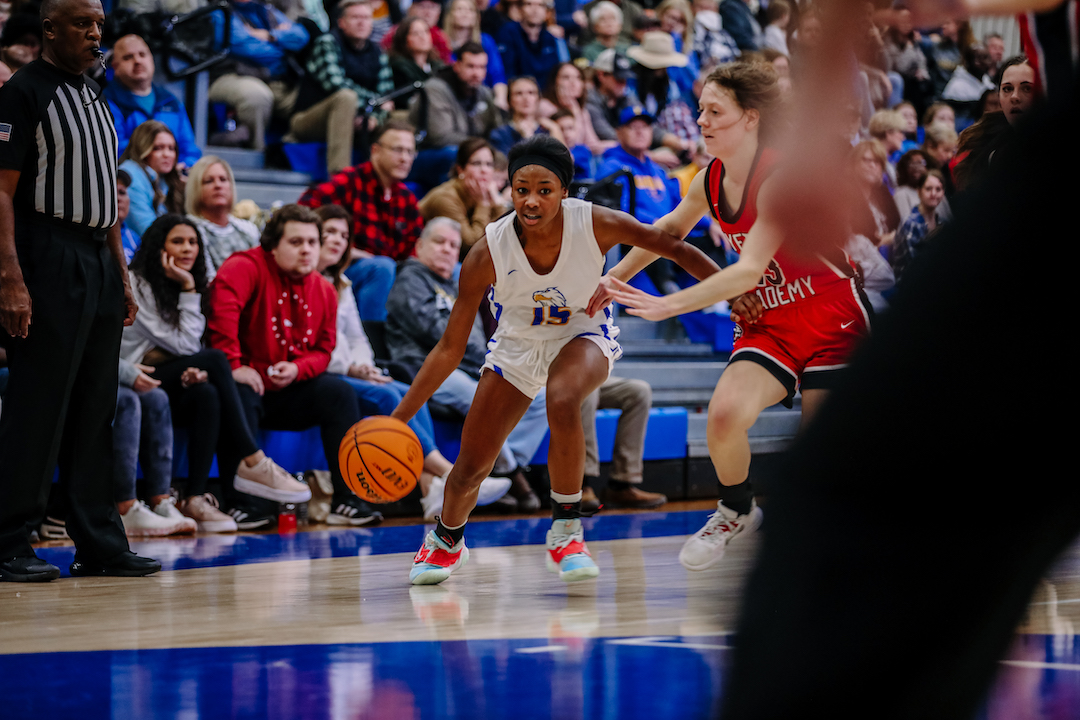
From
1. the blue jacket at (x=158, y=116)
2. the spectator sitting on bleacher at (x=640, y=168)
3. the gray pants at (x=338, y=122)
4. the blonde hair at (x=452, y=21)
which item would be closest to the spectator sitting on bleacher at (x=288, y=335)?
the blue jacket at (x=158, y=116)

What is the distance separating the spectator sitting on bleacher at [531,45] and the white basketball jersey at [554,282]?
6.84 meters

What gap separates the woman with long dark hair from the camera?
6.44 metres

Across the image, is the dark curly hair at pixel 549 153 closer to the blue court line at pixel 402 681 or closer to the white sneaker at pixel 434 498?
the blue court line at pixel 402 681

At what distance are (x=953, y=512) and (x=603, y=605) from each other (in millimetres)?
2951

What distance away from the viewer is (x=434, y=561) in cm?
453

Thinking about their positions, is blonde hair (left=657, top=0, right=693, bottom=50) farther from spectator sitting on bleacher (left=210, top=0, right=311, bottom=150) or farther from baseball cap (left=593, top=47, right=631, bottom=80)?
spectator sitting on bleacher (left=210, top=0, right=311, bottom=150)

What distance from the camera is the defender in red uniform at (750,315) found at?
4219 mm

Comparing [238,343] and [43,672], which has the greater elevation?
[238,343]

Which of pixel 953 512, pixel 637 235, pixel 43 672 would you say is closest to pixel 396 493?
pixel 637 235

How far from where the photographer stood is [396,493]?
4.57 m

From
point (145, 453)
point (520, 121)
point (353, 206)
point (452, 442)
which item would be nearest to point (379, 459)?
point (145, 453)

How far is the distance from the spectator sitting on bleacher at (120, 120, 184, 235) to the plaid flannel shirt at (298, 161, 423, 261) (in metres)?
1.00

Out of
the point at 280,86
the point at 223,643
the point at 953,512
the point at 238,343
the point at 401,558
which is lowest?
the point at 401,558

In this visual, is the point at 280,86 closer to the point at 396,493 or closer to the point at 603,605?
the point at 396,493
